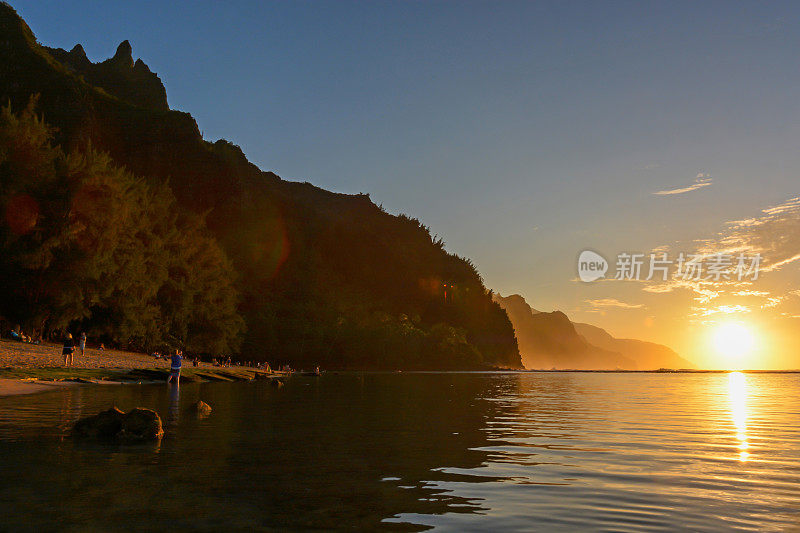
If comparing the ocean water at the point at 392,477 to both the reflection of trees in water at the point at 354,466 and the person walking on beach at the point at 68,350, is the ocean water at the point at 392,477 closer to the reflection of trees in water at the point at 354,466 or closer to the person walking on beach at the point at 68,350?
the reflection of trees in water at the point at 354,466

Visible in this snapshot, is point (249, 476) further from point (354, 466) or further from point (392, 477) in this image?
point (392, 477)

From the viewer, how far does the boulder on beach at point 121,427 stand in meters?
15.1

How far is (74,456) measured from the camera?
12430 millimetres

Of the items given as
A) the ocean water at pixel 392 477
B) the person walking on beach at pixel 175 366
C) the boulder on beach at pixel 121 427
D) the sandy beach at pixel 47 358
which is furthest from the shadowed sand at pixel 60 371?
the boulder on beach at pixel 121 427

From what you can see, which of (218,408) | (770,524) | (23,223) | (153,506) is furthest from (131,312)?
(770,524)

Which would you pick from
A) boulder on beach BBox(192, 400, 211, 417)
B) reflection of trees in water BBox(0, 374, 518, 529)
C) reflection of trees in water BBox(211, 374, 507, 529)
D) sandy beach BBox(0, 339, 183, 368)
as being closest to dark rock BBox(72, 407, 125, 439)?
reflection of trees in water BBox(0, 374, 518, 529)

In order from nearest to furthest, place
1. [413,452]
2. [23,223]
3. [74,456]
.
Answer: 1. [74,456]
2. [413,452]
3. [23,223]

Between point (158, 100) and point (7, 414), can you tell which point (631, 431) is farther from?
point (158, 100)

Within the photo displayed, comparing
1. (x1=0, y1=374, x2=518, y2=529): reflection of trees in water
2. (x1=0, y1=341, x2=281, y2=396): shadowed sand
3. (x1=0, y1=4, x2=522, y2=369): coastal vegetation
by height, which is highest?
(x1=0, y1=4, x2=522, y2=369): coastal vegetation

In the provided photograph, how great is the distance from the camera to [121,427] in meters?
15.2

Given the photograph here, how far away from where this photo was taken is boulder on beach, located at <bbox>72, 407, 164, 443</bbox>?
49.5ft

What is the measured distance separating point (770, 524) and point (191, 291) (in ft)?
278

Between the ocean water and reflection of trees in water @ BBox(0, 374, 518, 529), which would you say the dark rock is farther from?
reflection of trees in water @ BBox(0, 374, 518, 529)

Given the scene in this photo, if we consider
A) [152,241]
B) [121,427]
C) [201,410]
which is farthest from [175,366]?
[152,241]
